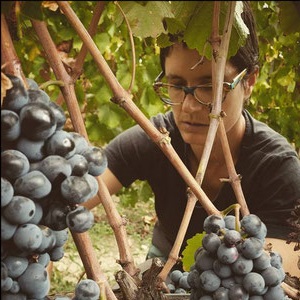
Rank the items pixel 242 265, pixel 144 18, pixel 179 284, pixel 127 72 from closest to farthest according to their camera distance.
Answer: pixel 242 265, pixel 144 18, pixel 179 284, pixel 127 72

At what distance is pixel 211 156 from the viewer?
5.86ft

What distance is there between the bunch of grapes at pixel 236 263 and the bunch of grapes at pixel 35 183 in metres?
0.25

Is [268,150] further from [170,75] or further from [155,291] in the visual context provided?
[155,291]

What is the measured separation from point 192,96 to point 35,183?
3.48 feet

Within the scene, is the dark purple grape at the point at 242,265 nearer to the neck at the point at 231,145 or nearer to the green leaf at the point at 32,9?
the green leaf at the point at 32,9

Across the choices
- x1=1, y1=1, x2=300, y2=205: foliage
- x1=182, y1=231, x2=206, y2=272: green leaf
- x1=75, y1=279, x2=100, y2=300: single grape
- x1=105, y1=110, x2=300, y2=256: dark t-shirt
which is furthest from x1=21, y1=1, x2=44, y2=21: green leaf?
x1=1, y1=1, x2=300, y2=205: foliage

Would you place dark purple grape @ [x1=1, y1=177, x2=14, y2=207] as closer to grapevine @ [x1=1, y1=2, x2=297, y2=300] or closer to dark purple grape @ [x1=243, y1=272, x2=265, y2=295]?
grapevine @ [x1=1, y1=2, x2=297, y2=300]

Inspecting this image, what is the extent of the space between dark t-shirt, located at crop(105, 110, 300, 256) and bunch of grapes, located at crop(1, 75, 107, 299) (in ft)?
3.43

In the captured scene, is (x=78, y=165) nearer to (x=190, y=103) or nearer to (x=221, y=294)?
(x=221, y=294)

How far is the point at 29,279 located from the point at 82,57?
364mm

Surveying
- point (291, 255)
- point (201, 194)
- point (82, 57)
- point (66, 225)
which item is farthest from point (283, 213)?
point (66, 225)

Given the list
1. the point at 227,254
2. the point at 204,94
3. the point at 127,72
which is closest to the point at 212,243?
the point at 227,254

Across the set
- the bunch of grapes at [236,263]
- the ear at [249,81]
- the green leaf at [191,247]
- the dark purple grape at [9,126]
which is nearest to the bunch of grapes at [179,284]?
the green leaf at [191,247]

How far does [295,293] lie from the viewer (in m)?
0.87
